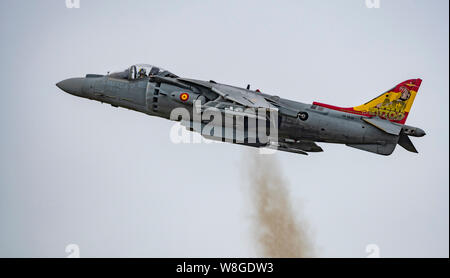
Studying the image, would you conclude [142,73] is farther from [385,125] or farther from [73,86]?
[385,125]

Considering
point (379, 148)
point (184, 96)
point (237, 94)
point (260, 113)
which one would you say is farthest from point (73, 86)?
point (379, 148)

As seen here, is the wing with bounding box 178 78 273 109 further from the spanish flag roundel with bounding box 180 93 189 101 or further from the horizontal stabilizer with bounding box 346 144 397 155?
the horizontal stabilizer with bounding box 346 144 397 155

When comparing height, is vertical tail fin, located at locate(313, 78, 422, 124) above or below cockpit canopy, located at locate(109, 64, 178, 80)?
below

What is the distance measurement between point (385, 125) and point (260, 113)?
14.5 feet

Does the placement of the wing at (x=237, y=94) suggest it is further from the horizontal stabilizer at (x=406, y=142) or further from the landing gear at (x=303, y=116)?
the horizontal stabilizer at (x=406, y=142)

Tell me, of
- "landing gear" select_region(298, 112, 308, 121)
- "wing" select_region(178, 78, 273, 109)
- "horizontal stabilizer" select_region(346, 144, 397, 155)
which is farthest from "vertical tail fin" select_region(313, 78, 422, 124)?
"wing" select_region(178, 78, 273, 109)

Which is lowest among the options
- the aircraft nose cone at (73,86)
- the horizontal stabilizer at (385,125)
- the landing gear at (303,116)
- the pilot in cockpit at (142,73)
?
the horizontal stabilizer at (385,125)

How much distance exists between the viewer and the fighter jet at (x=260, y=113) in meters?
31.7

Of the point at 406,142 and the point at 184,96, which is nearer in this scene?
the point at 184,96

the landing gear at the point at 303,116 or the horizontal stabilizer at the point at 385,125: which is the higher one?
the landing gear at the point at 303,116

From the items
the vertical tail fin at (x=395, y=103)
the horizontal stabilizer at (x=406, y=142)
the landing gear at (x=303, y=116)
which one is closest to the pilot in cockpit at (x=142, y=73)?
the landing gear at (x=303, y=116)

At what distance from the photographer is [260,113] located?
31625mm

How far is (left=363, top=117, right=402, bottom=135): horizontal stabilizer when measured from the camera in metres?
31.8
